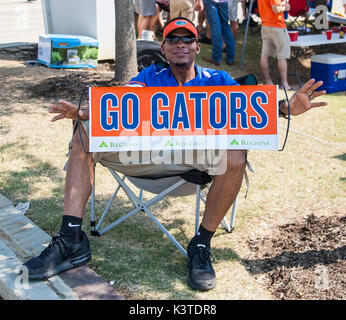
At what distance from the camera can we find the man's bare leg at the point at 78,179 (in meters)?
3.10

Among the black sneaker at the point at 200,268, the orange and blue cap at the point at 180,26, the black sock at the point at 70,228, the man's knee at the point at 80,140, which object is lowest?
the black sneaker at the point at 200,268

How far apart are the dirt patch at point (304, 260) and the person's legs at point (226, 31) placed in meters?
5.68

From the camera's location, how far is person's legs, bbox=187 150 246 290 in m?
3.06

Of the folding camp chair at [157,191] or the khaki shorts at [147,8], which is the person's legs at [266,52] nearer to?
the khaki shorts at [147,8]

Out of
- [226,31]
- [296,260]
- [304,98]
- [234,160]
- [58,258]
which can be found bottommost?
[296,260]

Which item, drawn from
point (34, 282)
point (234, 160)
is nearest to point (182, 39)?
point (234, 160)

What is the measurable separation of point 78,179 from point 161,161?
20.8 inches

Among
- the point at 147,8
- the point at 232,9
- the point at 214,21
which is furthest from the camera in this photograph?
the point at 232,9

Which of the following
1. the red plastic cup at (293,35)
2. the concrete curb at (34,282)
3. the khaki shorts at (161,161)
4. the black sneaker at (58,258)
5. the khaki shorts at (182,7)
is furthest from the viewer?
the red plastic cup at (293,35)

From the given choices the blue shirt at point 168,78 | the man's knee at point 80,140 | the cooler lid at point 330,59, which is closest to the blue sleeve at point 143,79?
the blue shirt at point 168,78

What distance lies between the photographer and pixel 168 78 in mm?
3602

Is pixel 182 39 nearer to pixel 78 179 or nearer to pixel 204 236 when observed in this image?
pixel 78 179

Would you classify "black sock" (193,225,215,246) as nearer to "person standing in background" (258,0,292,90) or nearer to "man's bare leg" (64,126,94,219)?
"man's bare leg" (64,126,94,219)
